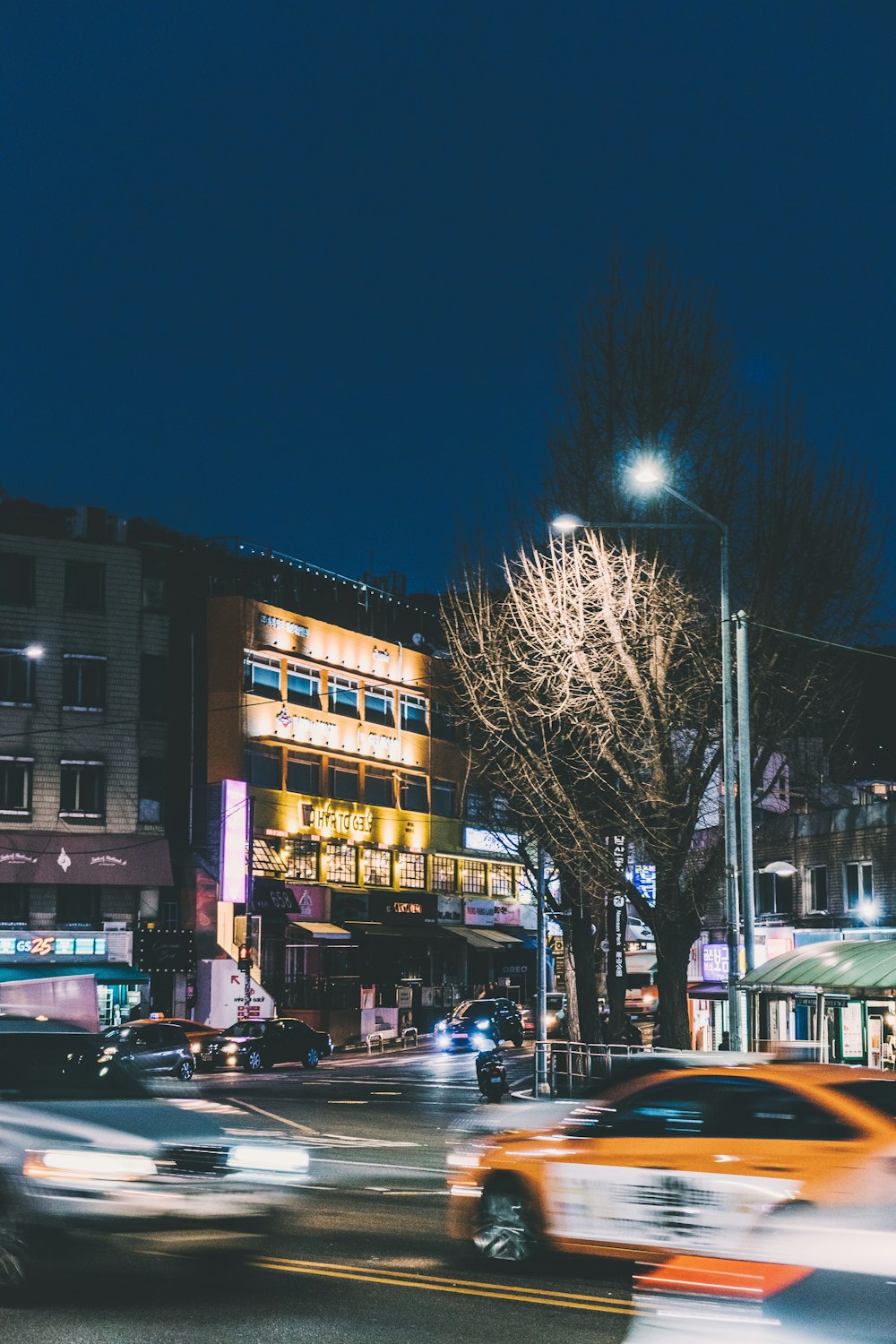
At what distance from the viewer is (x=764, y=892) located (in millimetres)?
39969

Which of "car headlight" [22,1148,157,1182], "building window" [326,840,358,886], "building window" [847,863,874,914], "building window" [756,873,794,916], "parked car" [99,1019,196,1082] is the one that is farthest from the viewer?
"building window" [326,840,358,886]

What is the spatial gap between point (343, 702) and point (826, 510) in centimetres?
3825

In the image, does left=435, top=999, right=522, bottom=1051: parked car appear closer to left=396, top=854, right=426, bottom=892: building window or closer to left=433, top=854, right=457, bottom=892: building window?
left=396, top=854, right=426, bottom=892: building window

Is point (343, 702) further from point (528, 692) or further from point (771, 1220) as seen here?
point (771, 1220)

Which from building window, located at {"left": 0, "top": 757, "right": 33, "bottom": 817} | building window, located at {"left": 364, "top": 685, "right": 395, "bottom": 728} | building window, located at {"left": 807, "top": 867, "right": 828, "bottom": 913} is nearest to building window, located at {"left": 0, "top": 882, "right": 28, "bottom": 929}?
building window, located at {"left": 0, "top": 757, "right": 33, "bottom": 817}

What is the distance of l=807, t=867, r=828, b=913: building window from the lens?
36.8m

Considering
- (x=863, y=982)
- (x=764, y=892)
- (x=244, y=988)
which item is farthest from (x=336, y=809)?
(x=863, y=982)

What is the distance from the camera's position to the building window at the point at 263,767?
57125 millimetres

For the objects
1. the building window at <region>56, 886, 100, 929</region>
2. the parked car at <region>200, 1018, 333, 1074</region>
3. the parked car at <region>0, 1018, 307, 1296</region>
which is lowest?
the parked car at <region>200, 1018, 333, 1074</region>

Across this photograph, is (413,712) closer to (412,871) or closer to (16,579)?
(412,871)

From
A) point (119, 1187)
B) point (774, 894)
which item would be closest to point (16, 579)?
point (774, 894)

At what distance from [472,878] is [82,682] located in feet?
82.5

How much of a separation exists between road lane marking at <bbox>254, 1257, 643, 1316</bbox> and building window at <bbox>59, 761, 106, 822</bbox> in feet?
138

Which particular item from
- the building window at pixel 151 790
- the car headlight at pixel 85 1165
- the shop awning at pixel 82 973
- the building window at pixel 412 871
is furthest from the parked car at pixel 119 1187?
the building window at pixel 412 871
